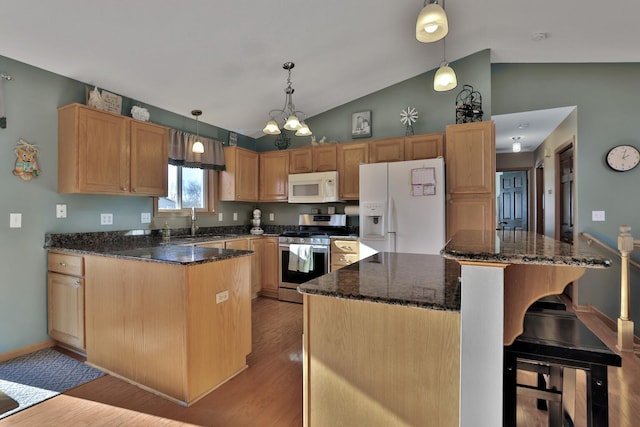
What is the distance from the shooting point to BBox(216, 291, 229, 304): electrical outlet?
6.94ft

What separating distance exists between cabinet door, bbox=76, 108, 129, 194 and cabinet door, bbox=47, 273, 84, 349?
79cm

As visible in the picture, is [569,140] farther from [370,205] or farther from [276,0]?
[276,0]

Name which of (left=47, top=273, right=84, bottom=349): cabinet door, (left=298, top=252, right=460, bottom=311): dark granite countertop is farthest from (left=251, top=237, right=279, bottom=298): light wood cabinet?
(left=298, top=252, right=460, bottom=311): dark granite countertop

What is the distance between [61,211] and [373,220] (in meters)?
3.00

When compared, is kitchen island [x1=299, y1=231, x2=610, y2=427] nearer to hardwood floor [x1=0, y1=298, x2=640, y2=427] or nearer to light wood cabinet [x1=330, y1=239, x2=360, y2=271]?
hardwood floor [x1=0, y1=298, x2=640, y2=427]

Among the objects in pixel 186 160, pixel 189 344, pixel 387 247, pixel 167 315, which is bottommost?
pixel 189 344

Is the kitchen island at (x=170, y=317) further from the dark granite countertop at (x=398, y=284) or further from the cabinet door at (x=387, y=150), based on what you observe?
the cabinet door at (x=387, y=150)

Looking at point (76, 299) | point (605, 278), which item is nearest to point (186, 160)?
point (76, 299)

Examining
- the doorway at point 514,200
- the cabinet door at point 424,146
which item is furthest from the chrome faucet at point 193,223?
the doorway at point 514,200

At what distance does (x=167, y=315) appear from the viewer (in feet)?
6.43

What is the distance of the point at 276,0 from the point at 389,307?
7.68 ft

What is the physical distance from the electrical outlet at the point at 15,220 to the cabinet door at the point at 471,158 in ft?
12.9

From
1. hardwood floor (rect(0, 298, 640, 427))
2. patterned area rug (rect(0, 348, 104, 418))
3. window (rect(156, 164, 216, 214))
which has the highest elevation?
window (rect(156, 164, 216, 214))

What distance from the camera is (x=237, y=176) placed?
429 cm
